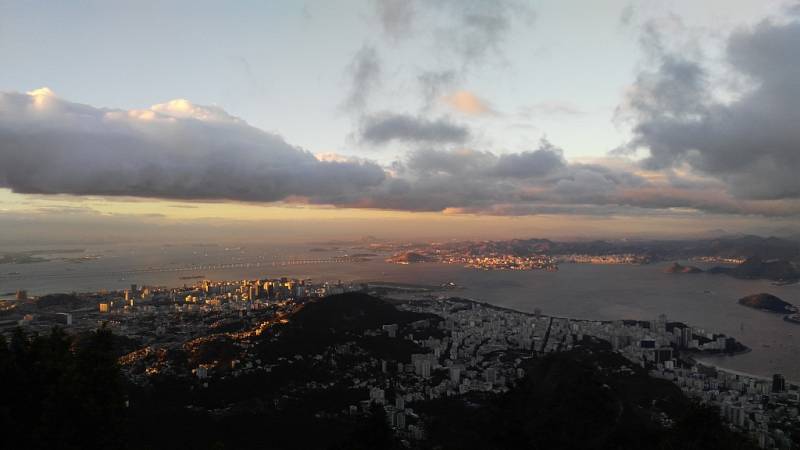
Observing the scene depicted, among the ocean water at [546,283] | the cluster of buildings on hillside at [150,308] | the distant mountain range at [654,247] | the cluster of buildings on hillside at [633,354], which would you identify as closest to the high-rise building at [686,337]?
the cluster of buildings on hillside at [633,354]

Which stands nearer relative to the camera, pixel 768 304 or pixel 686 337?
pixel 686 337

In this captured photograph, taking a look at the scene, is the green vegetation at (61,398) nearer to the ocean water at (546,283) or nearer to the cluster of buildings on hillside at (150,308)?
the cluster of buildings on hillside at (150,308)

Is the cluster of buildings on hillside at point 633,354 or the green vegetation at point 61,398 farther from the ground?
the green vegetation at point 61,398

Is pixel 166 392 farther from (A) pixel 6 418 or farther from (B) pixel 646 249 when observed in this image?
(B) pixel 646 249

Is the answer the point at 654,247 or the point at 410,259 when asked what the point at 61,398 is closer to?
the point at 410,259

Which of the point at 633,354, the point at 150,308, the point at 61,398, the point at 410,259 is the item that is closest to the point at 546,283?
the point at 410,259

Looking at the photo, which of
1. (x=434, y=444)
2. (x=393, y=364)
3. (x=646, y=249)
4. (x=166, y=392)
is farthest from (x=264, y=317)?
(x=646, y=249)
